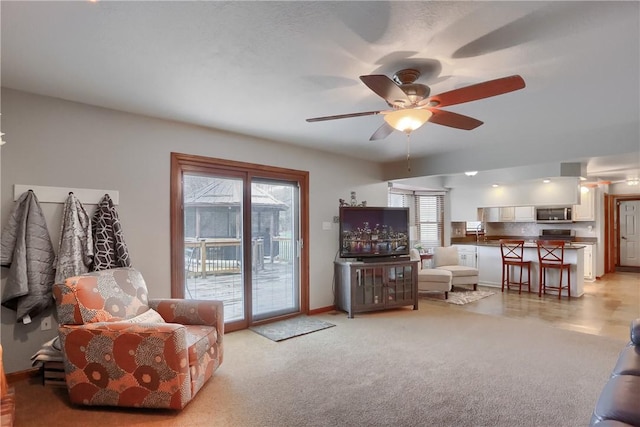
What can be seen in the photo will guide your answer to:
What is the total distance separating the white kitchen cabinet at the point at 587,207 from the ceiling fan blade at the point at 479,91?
7123 millimetres

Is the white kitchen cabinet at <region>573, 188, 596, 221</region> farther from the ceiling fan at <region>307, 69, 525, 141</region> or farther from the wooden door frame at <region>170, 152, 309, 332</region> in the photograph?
the ceiling fan at <region>307, 69, 525, 141</region>

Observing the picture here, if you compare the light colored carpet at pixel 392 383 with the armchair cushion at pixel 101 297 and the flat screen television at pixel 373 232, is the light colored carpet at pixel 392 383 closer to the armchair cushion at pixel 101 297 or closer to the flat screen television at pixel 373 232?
the armchair cushion at pixel 101 297

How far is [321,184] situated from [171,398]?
10.9 ft

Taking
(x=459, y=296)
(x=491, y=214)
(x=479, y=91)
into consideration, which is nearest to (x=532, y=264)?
(x=459, y=296)

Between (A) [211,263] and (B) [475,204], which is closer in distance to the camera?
(A) [211,263]

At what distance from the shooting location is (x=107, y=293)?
2557mm

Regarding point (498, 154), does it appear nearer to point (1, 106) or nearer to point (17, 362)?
point (1, 106)

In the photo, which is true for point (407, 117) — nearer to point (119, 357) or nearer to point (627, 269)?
point (119, 357)

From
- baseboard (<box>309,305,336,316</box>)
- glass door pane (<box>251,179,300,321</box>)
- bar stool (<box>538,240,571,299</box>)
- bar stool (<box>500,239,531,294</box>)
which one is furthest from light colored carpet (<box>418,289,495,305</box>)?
glass door pane (<box>251,179,300,321</box>)

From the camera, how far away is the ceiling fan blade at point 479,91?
1.83 meters

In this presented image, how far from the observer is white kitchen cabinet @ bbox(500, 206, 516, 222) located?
8.02 meters

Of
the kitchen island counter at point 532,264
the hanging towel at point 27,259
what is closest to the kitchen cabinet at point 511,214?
the kitchen island counter at point 532,264

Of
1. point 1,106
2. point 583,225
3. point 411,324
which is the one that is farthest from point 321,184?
point 583,225

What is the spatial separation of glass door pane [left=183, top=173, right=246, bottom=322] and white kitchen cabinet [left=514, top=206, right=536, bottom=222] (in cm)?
657
